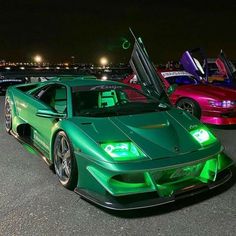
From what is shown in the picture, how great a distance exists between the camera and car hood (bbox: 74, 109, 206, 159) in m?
3.24

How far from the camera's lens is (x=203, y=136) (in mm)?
3627

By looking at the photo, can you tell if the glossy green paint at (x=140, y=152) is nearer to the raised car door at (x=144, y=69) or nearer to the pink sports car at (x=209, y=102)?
the raised car door at (x=144, y=69)

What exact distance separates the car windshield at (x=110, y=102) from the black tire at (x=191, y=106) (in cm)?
251

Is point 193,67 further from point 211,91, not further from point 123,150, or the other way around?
point 123,150

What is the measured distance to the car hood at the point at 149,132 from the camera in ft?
10.6

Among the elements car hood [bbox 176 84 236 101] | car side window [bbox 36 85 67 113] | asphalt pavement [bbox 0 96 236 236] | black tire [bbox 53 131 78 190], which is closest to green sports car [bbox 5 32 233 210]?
black tire [bbox 53 131 78 190]

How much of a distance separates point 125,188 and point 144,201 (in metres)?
0.20

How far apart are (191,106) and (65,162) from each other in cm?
390

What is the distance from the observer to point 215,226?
2859mm

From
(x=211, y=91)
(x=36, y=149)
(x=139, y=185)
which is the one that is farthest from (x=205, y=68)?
(x=139, y=185)

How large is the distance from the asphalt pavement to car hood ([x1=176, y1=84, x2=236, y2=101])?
10.7ft

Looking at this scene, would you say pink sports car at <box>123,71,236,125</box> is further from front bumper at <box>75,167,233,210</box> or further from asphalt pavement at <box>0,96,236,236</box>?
front bumper at <box>75,167,233,210</box>

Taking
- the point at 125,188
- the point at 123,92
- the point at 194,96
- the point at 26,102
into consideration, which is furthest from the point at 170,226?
the point at 194,96

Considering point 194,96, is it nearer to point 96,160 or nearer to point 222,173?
point 222,173
